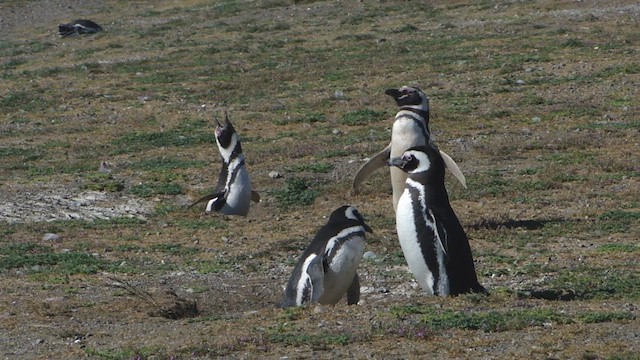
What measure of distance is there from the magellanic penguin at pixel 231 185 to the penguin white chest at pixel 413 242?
164 inches

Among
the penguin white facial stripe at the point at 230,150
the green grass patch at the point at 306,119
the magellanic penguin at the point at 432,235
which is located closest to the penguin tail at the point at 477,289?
the magellanic penguin at the point at 432,235

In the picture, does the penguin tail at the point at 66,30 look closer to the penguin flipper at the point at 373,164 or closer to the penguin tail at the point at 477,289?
the penguin flipper at the point at 373,164

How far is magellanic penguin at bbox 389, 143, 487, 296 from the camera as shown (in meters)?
7.94

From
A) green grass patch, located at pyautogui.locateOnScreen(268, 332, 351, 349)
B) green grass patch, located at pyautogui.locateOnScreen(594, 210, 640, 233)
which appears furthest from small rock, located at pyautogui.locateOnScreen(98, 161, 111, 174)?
green grass patch, located at pyautogui.locateOnScreen(268, 332, 351, 349)

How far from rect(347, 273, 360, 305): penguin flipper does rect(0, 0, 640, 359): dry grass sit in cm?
→ 35

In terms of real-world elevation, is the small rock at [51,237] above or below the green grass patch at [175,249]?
above

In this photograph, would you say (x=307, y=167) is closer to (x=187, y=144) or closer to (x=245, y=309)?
(x=187, y=144)

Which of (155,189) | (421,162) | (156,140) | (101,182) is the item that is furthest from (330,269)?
(156,140)

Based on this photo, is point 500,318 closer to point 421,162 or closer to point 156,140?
point 421,162

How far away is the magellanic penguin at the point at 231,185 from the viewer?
12.4m

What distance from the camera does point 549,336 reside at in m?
6.59

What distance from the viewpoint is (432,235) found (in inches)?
318

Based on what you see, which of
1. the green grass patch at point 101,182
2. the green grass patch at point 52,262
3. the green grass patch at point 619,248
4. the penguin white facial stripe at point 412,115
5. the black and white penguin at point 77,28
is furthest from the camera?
the black and white penguin at point 77,28

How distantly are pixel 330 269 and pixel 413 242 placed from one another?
58 centimetres
